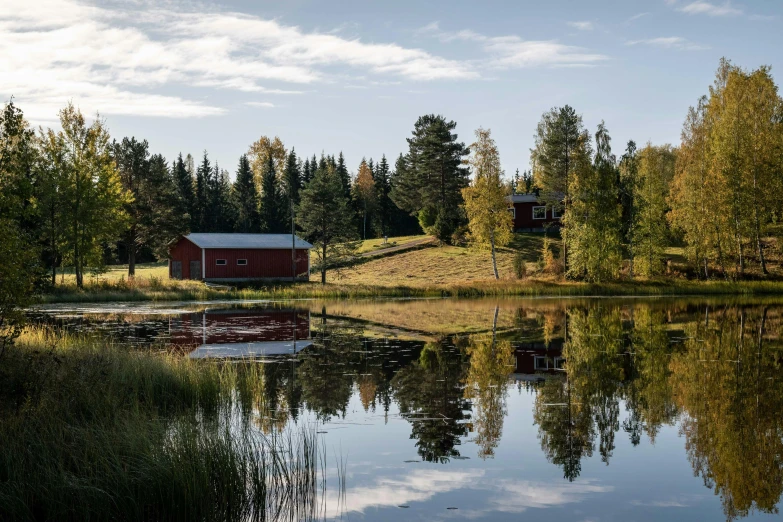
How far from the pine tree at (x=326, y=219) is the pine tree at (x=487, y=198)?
9.23m

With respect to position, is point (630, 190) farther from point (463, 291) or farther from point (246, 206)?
point (246, 206)

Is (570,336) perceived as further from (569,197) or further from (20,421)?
(569,197)

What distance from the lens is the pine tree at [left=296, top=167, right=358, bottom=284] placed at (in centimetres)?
5553

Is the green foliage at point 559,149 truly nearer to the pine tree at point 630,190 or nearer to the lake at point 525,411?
the pine tree at point 630,190

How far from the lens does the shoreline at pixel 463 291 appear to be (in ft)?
144

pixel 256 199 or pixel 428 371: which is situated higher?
pixel 256 199

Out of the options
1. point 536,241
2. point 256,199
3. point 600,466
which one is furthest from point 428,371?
point 256,199

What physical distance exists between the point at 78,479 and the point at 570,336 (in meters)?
19.0

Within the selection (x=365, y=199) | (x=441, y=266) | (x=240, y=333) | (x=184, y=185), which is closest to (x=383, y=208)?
(x=365, y=199)

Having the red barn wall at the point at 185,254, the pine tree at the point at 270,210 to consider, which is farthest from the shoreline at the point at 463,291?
the pine tree at the point at 270,210

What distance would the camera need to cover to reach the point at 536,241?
218 feet

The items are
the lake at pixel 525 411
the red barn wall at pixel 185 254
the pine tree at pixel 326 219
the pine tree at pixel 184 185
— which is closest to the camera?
the lake at pixel 525 411

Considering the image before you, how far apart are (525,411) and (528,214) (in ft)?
194

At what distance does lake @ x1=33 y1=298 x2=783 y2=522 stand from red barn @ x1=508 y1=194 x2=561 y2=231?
42.6m
